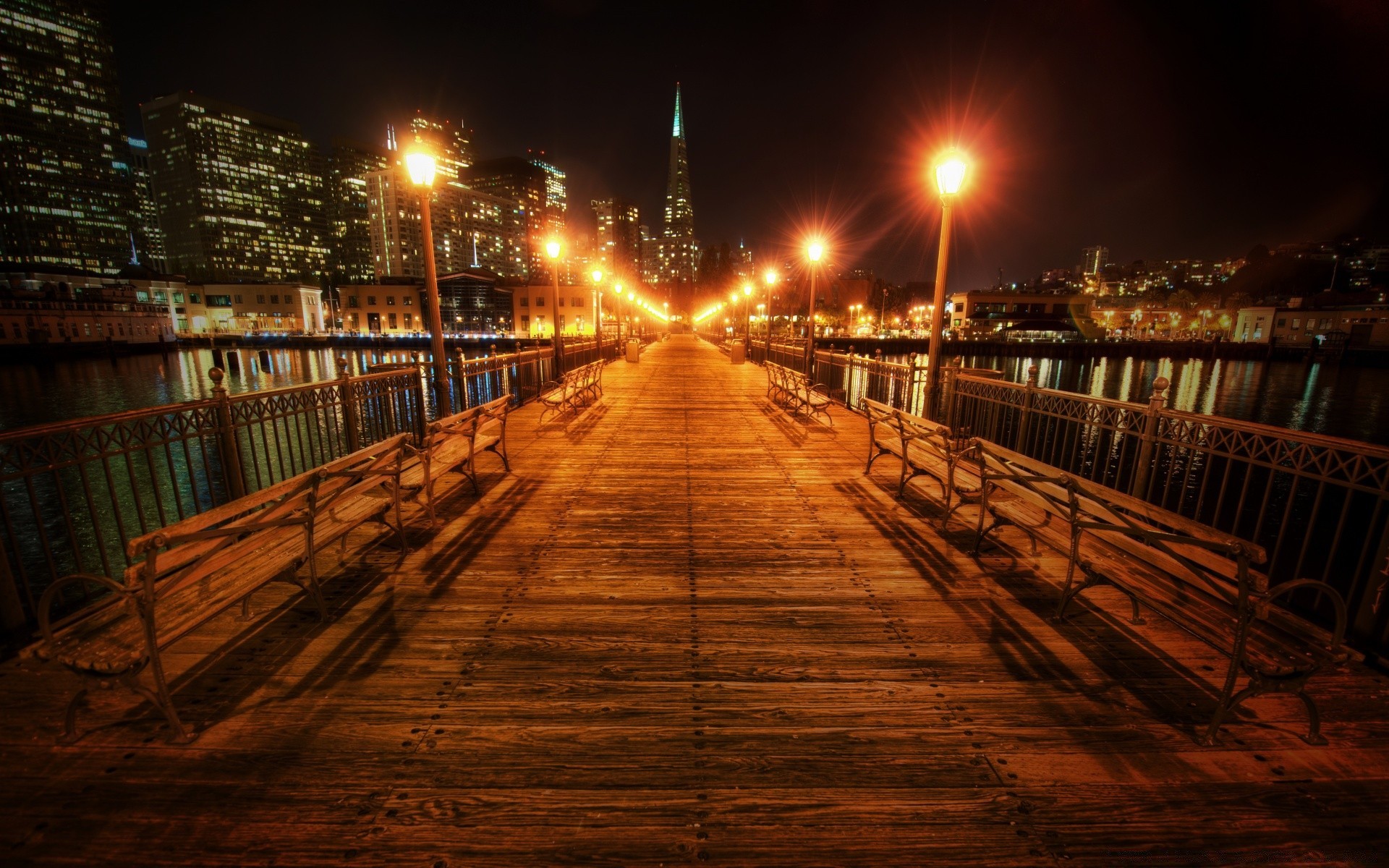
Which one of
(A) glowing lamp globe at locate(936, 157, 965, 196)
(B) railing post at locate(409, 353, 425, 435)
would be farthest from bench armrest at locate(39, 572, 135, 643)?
(A) glowing lamp globe at locate(936, 157, 965, 196)

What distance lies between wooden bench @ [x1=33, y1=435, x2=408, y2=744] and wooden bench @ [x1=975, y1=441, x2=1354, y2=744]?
5.15 meters

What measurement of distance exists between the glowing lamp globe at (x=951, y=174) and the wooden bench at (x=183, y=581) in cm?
→ 793

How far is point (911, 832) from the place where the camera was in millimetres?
2268

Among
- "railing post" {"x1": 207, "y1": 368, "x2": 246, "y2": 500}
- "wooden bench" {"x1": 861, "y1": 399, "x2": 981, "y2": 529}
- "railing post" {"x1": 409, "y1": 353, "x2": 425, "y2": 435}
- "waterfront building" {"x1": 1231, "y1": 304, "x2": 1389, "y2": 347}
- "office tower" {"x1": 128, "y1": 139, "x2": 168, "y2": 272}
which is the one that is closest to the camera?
"railing post" {"x1": 207, "y1": 368, "x2": 246, "y2": 500}

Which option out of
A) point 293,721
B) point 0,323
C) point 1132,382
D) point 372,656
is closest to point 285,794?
point 293,721

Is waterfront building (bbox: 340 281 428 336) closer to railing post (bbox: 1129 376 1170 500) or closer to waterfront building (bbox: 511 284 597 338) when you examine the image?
waterfront building (bbox: 511 284 597 338)

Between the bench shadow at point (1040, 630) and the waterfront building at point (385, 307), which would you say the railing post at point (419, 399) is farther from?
the waterfront building at point (385, 307)

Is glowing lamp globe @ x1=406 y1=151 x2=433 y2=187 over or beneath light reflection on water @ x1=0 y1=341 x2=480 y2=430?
over

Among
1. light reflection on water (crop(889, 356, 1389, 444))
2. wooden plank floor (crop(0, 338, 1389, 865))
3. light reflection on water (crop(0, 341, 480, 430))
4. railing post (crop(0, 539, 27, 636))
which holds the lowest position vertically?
light reflection on water (crop(0, 341, 480, 430))

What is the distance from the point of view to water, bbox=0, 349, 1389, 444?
36750mm

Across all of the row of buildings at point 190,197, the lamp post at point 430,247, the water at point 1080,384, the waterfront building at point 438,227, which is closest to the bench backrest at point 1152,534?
the lamp post at point 430,247

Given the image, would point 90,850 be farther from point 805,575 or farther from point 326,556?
point 805,575

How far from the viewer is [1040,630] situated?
374 centimetres

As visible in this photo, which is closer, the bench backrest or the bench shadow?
the bench backrest
